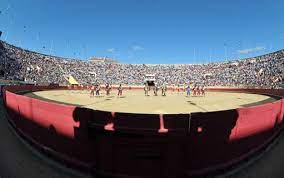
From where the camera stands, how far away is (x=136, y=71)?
73625mm

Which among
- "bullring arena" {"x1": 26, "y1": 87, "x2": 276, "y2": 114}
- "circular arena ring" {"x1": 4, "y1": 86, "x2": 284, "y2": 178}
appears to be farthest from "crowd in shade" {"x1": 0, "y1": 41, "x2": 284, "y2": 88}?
"circular arena ring" {"x1": 4, "y1": 86, "x2": 284, "y2": 178}

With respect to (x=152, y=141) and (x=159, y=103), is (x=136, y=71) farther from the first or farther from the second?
(x=152, y=141)

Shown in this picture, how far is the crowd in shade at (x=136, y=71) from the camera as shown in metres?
49.5

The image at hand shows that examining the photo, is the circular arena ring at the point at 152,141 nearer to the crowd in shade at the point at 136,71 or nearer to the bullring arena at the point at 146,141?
the bullring arena at the point at 146,141

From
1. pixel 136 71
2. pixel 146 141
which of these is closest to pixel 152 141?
pixel 146 141

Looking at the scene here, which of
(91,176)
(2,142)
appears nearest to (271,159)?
(91,176)

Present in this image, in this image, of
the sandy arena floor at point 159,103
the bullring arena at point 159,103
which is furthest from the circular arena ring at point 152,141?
the sandy arena floor at point 159,103

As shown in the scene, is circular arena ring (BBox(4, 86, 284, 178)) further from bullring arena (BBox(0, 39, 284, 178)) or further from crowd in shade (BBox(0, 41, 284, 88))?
crowd in shade (BBox(0, 41, 284, 88))

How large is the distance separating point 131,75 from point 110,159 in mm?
64714

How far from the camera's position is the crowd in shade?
1948 inches

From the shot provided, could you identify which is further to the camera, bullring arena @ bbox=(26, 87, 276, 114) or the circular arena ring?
bullring arena @ bbox=(26, 87, 276, 114)

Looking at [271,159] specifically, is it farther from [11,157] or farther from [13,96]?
[13,96]

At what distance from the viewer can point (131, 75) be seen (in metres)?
71.2

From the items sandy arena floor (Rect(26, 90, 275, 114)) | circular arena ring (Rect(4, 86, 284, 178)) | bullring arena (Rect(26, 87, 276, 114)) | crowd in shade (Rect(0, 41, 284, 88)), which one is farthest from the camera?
crowd in shade (Rect(0, 41, 284, 88))
